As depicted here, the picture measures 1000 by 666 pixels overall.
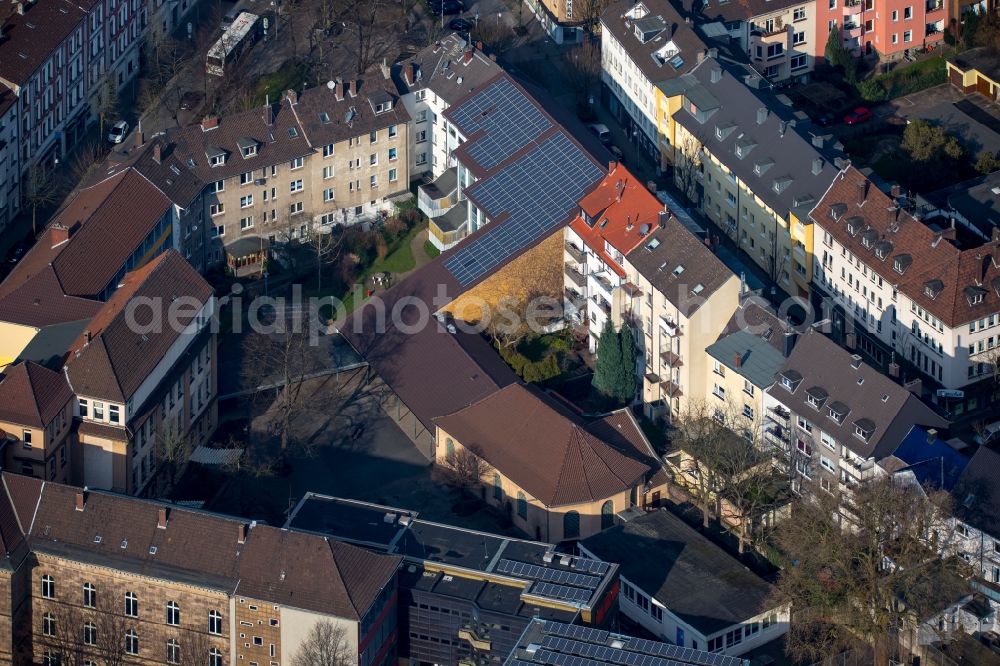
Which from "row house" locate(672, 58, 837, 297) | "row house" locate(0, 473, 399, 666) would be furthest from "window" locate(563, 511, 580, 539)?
"row house" locate(672, 58, 837, 297)

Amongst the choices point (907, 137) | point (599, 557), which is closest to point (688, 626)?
point (599, 557)

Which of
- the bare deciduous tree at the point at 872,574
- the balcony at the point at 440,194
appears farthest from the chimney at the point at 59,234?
the bare deciduous tree at the point at 872,574

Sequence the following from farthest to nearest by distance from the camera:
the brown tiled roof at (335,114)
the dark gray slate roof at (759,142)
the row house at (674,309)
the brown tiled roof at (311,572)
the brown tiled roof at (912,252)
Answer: the brown tiled roof at (335,114)
the dark gray slate roof at (759,142)
the brown tiled roof at (912,252)
the row house at (674,309)
the brown tiled roof at (311,572)

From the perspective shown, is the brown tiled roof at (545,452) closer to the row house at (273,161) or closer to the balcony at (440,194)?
the balcony at (440,194)

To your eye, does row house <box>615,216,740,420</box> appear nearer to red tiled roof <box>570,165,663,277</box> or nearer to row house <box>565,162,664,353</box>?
row house <box>565,162,664,353</box>

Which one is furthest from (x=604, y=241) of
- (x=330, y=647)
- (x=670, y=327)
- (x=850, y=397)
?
(x=330, y=647)

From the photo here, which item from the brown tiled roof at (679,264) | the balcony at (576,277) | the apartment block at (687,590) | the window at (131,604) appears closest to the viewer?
the window at (131,604)

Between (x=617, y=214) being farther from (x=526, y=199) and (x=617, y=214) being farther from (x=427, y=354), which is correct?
(x=427, y=354)
